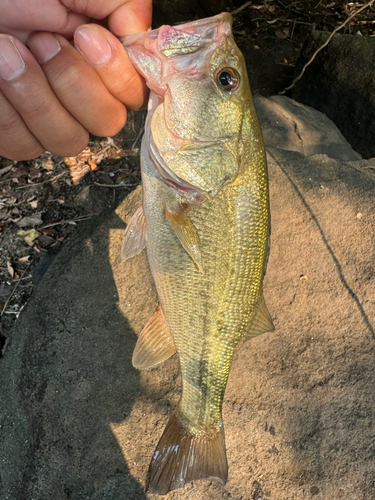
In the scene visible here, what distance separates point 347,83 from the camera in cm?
480

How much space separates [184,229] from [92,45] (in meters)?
1.00

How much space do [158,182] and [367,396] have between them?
2.17 metres

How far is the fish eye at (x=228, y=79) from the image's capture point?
6.46ft

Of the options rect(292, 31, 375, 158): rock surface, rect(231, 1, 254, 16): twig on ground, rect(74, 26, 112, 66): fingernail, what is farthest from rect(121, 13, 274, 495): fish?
rect(231, 1, 254, 16): twig on ground

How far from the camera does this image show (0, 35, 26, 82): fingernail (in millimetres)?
1762

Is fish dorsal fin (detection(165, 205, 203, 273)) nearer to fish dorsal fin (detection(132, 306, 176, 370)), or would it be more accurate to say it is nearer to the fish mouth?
fish dorsal fin (detection(132, 306, 176, 370))

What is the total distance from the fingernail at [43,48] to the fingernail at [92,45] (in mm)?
166

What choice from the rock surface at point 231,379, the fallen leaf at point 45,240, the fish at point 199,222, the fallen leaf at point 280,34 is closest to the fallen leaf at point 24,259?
the fallen leaf at point 45,240

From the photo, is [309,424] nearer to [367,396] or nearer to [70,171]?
[367,396]

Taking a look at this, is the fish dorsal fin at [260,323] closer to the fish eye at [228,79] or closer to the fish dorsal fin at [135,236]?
the fish dorsal fin at [135,236]

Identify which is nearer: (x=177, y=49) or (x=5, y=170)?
(x=177, y=49)

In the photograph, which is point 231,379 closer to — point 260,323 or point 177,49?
point 260,323

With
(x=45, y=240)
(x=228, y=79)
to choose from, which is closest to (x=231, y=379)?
(x=228, y=79)

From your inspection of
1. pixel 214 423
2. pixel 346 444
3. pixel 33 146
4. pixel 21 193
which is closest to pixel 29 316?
pixel 33 146
